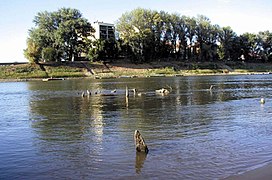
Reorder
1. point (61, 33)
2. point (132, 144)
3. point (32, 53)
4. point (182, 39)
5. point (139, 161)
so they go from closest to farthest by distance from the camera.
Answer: point (139, 161) < point (132, 144) < point (32, 53) < point (61, 33) < point (182, 39)

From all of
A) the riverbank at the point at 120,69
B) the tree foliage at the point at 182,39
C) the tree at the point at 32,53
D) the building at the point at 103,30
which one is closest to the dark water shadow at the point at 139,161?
the riverbank at the point at 120,69

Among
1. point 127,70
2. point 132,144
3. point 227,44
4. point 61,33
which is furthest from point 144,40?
point 132,144

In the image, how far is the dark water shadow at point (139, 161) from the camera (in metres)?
15.1

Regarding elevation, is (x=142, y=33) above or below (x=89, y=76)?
above

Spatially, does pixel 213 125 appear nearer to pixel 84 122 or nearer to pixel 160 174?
pixel 84 122

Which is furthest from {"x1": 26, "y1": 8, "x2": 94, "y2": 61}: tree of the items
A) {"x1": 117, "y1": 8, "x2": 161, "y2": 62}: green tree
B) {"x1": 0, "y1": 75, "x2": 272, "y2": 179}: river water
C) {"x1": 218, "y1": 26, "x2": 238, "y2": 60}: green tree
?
{"x1": 0, "y1": 75, "x2": 272, "y2": 179}: river water

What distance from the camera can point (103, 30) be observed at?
15575cm

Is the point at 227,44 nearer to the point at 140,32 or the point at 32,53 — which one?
the point at 140,32

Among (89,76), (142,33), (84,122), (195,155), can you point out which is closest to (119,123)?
(84,122)

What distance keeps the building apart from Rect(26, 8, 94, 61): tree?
398 inches

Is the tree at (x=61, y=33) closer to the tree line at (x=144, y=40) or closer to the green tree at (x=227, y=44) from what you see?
the tree line at (x=144, y=40)

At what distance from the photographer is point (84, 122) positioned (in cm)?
2873

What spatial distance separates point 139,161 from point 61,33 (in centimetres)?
11834

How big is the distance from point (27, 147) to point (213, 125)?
1303 cm
